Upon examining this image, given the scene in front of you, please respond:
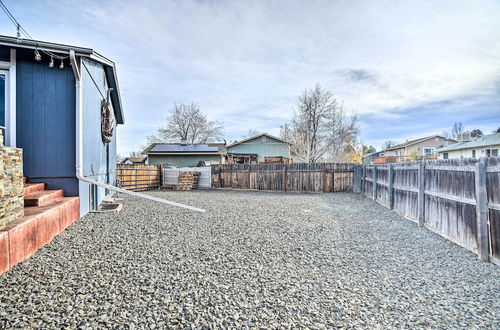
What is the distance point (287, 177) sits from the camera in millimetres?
13023

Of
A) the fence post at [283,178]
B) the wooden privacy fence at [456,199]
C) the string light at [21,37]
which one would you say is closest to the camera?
the wooden privacy fence at [456,199]

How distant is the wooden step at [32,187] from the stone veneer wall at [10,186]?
4.17 feet

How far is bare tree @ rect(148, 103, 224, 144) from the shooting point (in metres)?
34.9

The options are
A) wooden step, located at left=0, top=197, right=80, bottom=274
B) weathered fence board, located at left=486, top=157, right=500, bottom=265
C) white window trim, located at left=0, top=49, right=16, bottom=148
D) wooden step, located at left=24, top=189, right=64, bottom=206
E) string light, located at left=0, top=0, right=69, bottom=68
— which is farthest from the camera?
white window trim, located at left=0, top=49, right=16, bottom=148

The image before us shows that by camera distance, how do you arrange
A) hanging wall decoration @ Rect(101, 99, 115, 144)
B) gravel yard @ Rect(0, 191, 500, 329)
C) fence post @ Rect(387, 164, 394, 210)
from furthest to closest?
hanging wall decoration @ Rect(101, 99, 115, 144) < fence post @ Rect(387, 164, 394, 210) < gravel yard @ Rect(0, 191, 500, 329)

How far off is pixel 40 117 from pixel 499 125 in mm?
37401

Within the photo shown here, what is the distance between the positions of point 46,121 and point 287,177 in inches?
399

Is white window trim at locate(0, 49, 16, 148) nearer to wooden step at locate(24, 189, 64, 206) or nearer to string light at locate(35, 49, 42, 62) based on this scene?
string light at locate(35, 49, 42, 62)

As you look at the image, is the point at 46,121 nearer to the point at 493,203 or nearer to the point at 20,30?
the point at 20,30

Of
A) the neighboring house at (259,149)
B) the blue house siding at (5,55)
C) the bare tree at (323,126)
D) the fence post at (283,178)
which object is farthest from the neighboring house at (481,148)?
the blue house siding at (5,55)

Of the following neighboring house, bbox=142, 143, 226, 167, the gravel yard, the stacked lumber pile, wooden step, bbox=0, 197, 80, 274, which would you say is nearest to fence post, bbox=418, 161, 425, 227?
the gravel yard

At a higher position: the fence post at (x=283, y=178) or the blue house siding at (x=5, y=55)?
the blue house siding at (x=5, y=55)

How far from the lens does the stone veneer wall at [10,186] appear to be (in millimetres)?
2775

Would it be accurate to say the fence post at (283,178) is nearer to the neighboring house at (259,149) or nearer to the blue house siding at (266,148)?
the neighboring house at (259,149)
